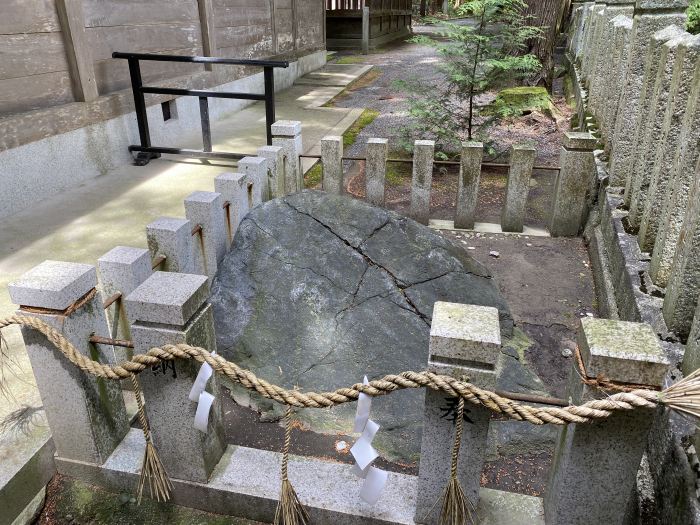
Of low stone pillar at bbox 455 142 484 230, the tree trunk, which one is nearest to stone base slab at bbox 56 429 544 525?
low stone pillar at bbox 455 142 484 230

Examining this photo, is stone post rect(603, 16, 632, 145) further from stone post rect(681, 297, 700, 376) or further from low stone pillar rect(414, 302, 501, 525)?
low stone pillar rect(414, 302, 501, 525)

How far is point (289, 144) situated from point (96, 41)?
2.73m

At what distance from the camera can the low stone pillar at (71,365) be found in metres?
1.96

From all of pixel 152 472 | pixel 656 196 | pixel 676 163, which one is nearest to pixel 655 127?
pixel 656 196

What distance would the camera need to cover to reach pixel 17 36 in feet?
15.5

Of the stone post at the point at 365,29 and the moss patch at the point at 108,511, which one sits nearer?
the moss patch at the point at 108,511

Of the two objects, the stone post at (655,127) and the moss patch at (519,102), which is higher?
the stone post at (655,127)

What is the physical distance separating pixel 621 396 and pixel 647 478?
88cm

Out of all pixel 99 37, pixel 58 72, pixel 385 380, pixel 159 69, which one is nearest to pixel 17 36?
pixel 58 72

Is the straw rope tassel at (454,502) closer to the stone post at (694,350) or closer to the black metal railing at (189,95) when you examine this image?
the stone post at (694,350)

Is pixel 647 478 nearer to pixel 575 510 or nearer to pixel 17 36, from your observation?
pixel 575 510

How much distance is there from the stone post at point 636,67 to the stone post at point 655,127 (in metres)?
0.49

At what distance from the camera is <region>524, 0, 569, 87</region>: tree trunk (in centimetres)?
954

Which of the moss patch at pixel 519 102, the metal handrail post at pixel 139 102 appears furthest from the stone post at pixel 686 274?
the metal handrail post at pixel 139 102
